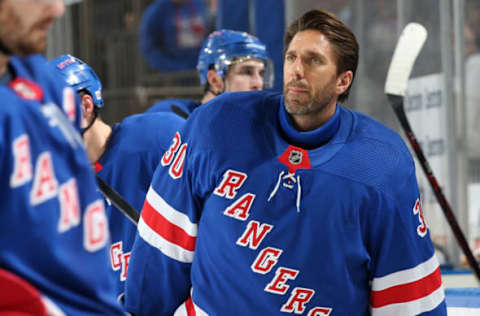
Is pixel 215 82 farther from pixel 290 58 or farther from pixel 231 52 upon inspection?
pixel 290 58

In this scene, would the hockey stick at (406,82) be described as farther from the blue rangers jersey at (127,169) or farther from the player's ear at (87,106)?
the player's ear at (87,106)

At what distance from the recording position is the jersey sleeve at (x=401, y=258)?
5.60ft

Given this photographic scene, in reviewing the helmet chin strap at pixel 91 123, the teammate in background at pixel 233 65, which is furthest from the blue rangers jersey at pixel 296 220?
the teammate in background at pixel 233 65

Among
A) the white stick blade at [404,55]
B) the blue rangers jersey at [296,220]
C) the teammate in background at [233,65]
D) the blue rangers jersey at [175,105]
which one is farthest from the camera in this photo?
the blue rangers jersey at [175,105]

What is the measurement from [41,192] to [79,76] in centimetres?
136

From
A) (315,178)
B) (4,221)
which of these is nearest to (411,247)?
(315,178)

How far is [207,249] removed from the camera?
1.77m

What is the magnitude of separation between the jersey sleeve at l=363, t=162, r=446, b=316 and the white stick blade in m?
0.82

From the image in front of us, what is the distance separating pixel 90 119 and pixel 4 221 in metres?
1.35

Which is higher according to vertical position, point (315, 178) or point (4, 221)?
point (4, 221)

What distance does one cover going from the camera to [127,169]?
2283mm

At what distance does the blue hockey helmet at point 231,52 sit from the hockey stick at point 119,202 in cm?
84

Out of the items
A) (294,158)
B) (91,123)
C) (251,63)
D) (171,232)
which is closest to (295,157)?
(294,158)

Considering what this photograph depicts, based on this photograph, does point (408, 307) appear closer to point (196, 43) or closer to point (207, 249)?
point (207, 249)
